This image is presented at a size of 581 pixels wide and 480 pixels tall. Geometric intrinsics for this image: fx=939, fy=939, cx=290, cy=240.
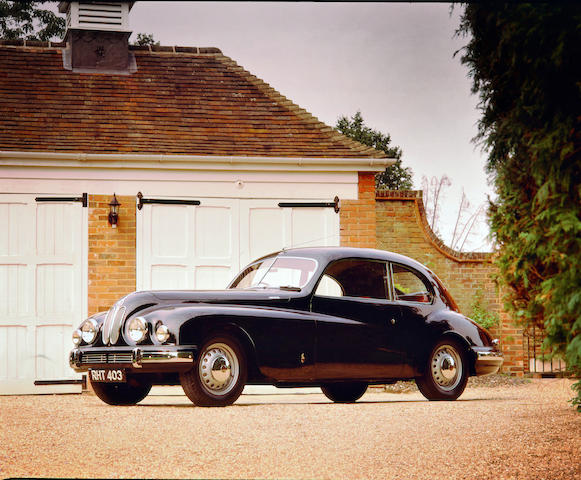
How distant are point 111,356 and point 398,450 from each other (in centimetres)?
254

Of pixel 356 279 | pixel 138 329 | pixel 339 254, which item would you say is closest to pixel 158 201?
pixel 339 254

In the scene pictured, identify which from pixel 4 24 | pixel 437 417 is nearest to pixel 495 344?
pixel 437 417

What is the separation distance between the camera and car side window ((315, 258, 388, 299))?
30.0 feet

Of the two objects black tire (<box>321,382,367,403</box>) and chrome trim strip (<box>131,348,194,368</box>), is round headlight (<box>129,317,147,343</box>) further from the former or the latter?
black tire (<box>321,382,367,403</box>)

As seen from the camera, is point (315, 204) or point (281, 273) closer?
point (281, 273)

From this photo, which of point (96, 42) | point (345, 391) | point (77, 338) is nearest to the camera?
point (77, 338)

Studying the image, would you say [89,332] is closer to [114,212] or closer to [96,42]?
[114,212]

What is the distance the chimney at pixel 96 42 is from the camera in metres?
15.5

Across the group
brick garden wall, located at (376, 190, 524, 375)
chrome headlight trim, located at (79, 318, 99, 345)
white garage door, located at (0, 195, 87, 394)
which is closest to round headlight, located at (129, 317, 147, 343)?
chrome headlight trim, located at (79, 318, 99, 345)

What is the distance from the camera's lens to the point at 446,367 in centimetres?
926

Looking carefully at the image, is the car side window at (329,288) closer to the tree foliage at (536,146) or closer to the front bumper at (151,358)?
the front bumper at (151,358)

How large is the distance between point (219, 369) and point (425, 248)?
9467 millimetres

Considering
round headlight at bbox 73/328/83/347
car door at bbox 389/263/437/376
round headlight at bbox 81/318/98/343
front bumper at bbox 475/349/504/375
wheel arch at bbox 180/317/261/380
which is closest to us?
wheel arch at bbox 180/317/261/380

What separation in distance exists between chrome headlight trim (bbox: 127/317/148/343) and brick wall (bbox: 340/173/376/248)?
20.7 ft
